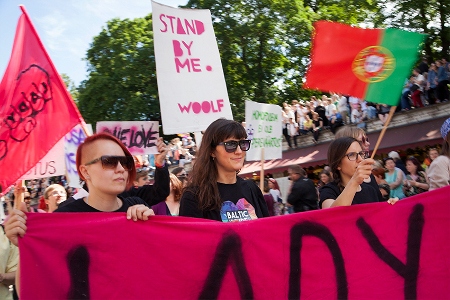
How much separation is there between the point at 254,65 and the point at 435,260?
26.6 m

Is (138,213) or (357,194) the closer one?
(138,213)

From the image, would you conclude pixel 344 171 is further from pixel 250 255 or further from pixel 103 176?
pixel 103 176

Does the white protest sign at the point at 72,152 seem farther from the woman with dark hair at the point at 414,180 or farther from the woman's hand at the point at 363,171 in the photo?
the woman's hand at the point at 363,171

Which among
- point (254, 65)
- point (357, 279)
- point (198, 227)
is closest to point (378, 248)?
point (357, 279)

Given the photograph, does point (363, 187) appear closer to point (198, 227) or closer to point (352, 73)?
point (352, 73)

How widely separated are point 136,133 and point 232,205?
3.41 meters

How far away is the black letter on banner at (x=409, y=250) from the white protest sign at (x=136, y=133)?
3.69 m

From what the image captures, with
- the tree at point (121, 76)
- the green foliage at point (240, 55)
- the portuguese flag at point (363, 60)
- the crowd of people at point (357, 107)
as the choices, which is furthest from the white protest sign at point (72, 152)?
the tree at point (121, 76)

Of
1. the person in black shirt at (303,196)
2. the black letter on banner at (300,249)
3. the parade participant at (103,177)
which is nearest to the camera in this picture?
the parade participant at (103,177)

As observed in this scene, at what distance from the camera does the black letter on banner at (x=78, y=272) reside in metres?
3.14

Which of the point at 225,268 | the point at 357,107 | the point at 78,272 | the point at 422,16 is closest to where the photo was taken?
the point at 78,272

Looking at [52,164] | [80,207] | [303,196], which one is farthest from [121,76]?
[80,207]

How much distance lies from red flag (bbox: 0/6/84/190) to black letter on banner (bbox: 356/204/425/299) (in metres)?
2.55

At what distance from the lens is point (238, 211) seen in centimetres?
348
